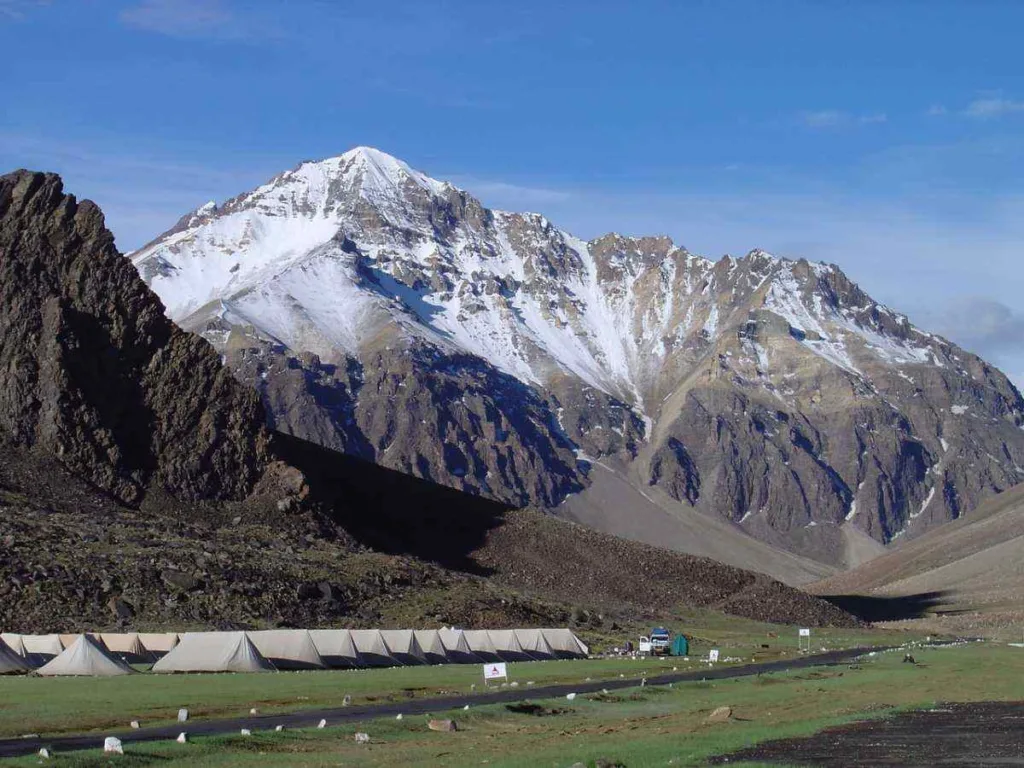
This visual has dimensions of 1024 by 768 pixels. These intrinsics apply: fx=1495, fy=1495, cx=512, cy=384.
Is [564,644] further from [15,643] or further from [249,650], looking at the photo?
[15,643]

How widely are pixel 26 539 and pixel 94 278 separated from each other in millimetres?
58741

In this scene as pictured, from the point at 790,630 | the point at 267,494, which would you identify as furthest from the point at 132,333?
the point at 790,630

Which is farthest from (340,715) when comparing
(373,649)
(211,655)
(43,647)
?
(373,649)

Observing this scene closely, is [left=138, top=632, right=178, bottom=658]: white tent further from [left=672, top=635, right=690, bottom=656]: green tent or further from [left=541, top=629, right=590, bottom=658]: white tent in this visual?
[left=672, top=635, right=690, bottom=656]: green tent

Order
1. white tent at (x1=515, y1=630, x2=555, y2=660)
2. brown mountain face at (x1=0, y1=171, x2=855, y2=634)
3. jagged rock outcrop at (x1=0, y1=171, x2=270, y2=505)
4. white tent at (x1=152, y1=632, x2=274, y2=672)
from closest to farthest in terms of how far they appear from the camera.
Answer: white tent at (x1=152, y1=632, x2=274, y2=672) < white tent at (x1=515, y1=630, x2=555, y2=660) < brown mountain face at (x1=0, y1=171, x2=855, y2=634) < jagged rock outcrop at (x1=0, y1=171, x2=270, y2=505)

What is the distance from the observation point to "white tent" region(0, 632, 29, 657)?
7194 centimetres

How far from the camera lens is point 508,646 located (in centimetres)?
9638

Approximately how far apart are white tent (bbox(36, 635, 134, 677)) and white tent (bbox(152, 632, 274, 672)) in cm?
382

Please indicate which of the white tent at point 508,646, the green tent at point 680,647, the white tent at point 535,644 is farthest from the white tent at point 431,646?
the green tent at point 680,647

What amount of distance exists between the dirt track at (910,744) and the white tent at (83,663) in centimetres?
3518

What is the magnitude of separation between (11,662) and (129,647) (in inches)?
382

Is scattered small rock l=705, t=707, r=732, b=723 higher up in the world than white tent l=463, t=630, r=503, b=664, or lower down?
lower down

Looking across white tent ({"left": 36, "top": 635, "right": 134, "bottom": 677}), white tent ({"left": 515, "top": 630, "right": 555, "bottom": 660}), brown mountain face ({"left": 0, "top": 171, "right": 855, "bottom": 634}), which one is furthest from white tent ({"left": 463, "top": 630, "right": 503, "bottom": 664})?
white tent ({"left": 36, "top": 635, "right": 134, "bottom": 677})

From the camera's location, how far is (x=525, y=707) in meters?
57.6
